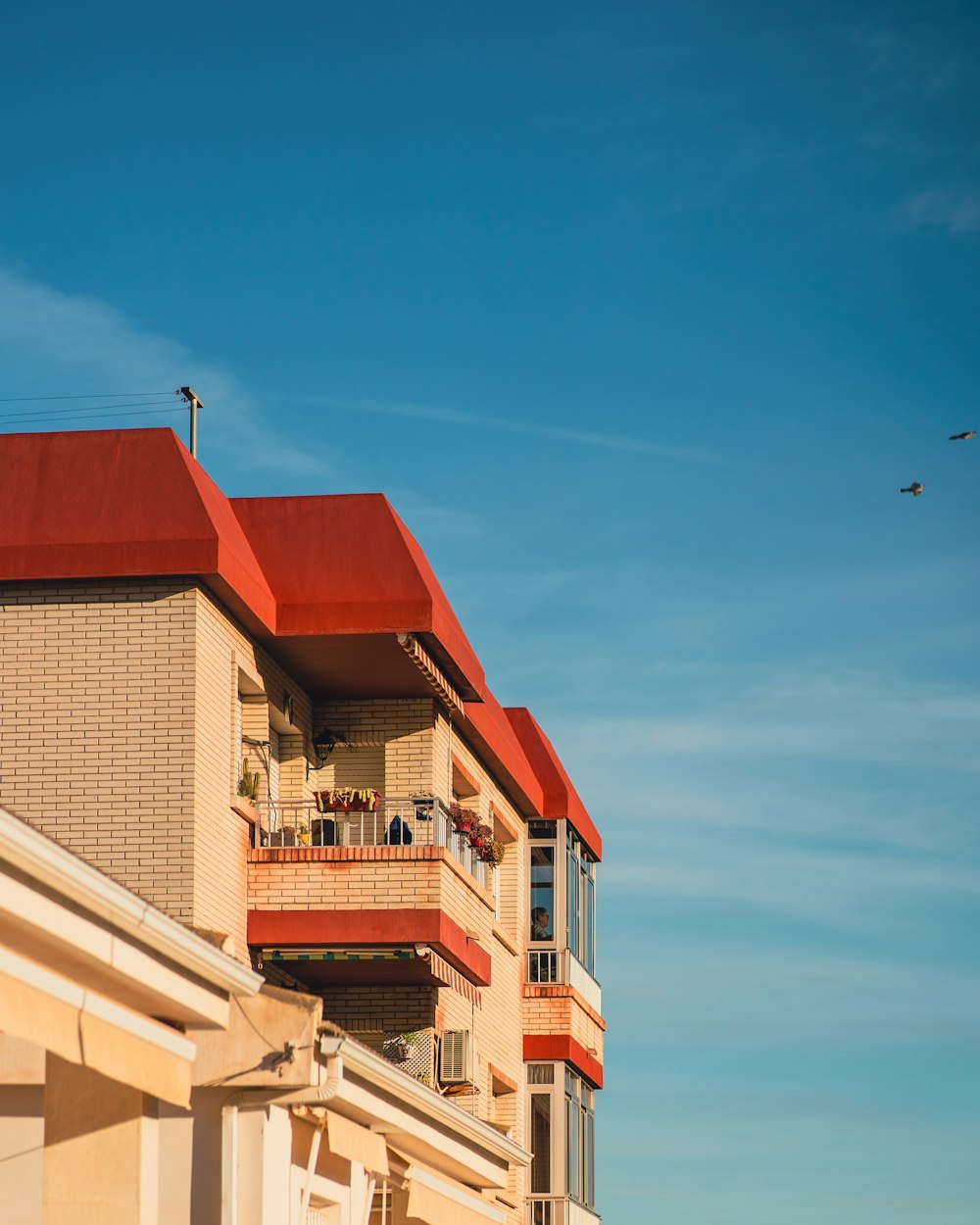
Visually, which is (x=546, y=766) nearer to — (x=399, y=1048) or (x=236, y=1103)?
(x=399, y=1048)

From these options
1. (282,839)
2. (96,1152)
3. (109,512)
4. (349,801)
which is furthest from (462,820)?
(96,1152)

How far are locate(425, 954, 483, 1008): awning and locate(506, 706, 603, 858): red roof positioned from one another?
6426mm

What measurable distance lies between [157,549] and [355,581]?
262 centimetres

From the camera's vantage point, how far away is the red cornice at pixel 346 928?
21.2m

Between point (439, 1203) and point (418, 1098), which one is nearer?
point (418, 1098)

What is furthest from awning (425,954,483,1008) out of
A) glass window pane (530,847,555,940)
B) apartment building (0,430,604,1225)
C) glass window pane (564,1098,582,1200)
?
glass window pane (564,1098,582,1200)

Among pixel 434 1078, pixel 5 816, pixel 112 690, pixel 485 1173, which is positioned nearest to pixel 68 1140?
pixel 5 816

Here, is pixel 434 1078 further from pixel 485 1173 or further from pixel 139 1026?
pixel 139 1026

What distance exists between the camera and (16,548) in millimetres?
19859

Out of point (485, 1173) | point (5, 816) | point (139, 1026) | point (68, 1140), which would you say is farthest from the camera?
point (485, 1173)

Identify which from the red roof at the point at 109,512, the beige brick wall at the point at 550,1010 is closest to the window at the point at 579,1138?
the beige brick wall at the point at 550,1010

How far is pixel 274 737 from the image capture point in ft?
76.0

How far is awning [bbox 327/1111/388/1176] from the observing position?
1341 cm

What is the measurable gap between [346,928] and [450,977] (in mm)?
2014
